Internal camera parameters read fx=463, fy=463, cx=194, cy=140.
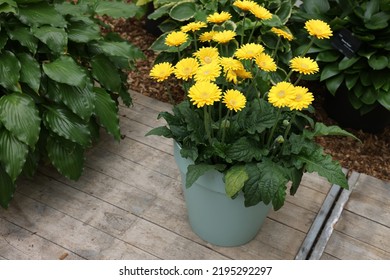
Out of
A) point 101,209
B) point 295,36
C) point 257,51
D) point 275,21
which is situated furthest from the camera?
point 295,36

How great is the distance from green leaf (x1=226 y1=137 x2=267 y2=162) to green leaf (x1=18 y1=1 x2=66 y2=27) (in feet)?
3.29

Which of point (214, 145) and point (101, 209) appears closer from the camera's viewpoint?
point (214, 145)

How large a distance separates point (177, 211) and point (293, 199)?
59cm

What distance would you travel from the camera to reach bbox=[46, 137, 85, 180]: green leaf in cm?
215

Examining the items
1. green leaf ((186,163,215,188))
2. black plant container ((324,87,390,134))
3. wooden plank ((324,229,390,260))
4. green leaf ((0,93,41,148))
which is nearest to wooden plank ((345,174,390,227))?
wooden plank ((324,229,390,260))

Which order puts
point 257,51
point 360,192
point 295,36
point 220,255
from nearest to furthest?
point 257,51
point 220,255
point 360,192
point 295,36

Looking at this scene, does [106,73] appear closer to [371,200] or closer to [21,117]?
[21,117]

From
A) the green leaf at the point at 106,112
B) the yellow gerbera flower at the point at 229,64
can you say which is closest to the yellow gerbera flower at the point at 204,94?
the yellow gerbera flower at the point at 229,64

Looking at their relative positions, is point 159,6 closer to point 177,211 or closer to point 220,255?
point 177,211

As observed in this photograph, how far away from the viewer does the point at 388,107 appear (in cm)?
250

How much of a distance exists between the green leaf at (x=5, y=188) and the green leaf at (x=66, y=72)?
50 cm

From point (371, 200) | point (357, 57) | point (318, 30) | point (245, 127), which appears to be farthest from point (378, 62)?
point (245, 127)

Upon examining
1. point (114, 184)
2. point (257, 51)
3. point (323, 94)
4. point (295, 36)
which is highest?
point (257, 51)

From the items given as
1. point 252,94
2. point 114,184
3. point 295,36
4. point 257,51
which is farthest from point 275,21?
point 114,184
